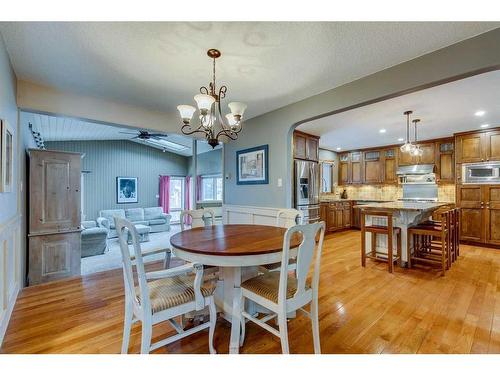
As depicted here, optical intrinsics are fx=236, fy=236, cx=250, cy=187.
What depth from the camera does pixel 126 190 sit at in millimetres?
7930

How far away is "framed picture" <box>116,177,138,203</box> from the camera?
7.77 meters

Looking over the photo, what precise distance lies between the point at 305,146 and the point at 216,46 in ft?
10.8

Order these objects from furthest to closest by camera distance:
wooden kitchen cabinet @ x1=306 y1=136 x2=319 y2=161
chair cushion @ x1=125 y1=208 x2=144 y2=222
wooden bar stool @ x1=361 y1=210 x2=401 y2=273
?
chair cushion @ x1=125 y1=208 x2=144 y2=222, wooden kitchen cabinet @ x1=306 y1=136 x2=319 y2=161, wooden bar stool @ x1=361 y1=210 x2=401 y2=273

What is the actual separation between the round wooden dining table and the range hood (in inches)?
201

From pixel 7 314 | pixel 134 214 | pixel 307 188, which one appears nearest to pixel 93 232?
pixel 134 214

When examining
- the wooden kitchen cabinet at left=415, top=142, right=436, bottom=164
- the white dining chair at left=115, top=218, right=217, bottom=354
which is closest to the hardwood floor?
the white dining chair at left=115, top=218, right=217, bottom=354

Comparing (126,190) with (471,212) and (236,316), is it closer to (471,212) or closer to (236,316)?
(236,316)

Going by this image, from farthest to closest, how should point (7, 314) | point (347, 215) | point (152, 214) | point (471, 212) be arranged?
point (152, 214), point (347, 215), point (471, 212), point (7, 314)

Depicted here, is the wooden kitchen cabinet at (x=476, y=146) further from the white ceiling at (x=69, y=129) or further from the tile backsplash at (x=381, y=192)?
the white ceiling at (x=69, y=129)

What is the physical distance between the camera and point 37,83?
267cm

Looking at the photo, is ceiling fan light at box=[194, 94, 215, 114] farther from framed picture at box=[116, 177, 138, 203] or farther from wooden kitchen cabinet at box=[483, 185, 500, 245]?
framed picture at box=[116, 177, 138, 203]

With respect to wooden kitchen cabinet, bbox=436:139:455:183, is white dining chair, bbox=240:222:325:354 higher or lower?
lower

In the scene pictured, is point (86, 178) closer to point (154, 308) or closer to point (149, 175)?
point (149, 175)

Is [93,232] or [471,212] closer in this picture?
[471,212]
